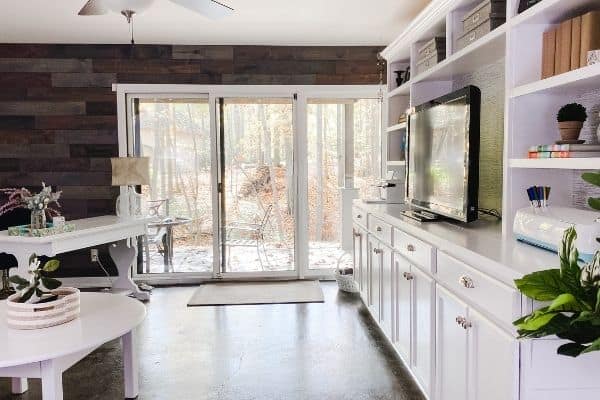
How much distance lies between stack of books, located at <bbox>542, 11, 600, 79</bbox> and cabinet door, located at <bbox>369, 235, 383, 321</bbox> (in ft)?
5.60

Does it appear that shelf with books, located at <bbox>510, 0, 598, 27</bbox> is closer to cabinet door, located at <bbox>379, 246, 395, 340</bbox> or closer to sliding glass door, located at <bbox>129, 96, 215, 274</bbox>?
cabinet door, located at <bbox>379, 246, 395, 340</bbox>

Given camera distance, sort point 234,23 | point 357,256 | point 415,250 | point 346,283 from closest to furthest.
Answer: point 415,250 < point 357,256 < point 234,23 < point 346,283

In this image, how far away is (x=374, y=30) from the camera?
4707 millimetres

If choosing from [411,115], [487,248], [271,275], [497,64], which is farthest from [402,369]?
[271,275]

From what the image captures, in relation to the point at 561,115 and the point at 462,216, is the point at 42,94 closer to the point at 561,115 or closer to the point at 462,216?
the point at 462,216

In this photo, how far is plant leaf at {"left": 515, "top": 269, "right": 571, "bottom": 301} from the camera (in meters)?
1.16

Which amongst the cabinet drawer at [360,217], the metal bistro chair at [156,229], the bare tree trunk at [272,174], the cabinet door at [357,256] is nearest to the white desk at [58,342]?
the cabinet drawer at [360,217]

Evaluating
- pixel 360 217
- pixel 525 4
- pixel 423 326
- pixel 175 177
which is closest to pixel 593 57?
pixel 525 4

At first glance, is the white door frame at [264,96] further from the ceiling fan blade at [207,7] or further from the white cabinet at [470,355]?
the white cabinet at [470,355]

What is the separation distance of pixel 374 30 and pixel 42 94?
11.1 feet

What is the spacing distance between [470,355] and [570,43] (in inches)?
47.2

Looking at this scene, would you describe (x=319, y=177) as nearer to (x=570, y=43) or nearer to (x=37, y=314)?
(x=37, y=314)

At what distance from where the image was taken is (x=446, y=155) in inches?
110

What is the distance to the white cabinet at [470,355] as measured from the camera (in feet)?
5.24
